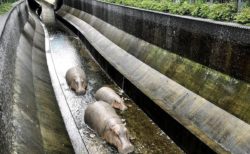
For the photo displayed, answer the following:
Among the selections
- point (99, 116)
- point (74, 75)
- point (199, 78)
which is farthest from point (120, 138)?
point (74, 75)

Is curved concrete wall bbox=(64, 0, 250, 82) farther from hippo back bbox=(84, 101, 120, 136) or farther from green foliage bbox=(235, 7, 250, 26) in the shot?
hippo back bbox=(84, 101, 120, 136)

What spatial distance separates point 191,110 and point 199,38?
2.35m

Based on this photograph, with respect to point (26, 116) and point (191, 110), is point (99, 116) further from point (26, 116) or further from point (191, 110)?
point (191, 110)

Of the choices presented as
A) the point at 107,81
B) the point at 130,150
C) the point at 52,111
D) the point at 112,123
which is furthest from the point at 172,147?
the point at 107,81

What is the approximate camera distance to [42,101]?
12.2m

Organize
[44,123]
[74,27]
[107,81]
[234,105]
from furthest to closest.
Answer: [74,27]
[107,81]
[44,123]
[234,105]

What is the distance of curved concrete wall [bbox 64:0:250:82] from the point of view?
848 centimetres

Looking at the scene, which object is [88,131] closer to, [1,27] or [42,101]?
[42,101]

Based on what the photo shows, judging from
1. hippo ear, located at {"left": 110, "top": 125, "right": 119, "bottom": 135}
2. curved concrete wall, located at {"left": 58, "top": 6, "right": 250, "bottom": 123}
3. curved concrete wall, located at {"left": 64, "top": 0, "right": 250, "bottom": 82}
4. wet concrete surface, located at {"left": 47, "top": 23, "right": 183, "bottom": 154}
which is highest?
curved concrete wall, located at {"left": 64, "top": 0, "right": 250, "bottom": 82}

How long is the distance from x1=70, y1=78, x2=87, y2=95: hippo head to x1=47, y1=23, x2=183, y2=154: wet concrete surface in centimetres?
22

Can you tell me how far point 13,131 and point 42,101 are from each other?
4.83 metres

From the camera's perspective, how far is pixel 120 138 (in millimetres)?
9430

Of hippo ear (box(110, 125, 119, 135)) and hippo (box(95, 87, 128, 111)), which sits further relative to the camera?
hippo (box(95, 87, 128, 111))

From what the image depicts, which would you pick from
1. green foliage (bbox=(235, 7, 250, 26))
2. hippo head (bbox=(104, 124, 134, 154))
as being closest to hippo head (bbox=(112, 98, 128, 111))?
hippo head (bbox=(104, 124, 134, 154))
